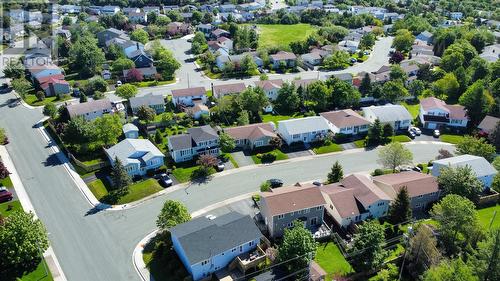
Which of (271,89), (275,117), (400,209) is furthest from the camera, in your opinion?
(271,89)

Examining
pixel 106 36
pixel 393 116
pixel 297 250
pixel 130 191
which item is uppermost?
pixel 106 36

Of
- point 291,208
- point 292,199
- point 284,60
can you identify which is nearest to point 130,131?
point 292,199

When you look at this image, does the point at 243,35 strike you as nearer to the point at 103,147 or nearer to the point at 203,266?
the point at 103,147

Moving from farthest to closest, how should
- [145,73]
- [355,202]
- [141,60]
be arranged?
[141,60], [145,73], [355,202]

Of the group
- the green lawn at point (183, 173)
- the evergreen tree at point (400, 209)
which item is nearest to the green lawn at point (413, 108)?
the evergreen tree at point (400, 209)

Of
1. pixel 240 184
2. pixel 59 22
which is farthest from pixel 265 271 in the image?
pixel 59 22

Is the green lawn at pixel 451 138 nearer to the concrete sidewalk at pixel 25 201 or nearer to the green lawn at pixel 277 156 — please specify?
the green lawn at pixel 277 156

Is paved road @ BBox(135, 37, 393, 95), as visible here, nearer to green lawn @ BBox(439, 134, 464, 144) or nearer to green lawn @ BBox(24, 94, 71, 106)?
green lawn @ BBox(24, 94, 71, 106)

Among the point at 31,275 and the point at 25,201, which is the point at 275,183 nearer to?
the point at 31,275
